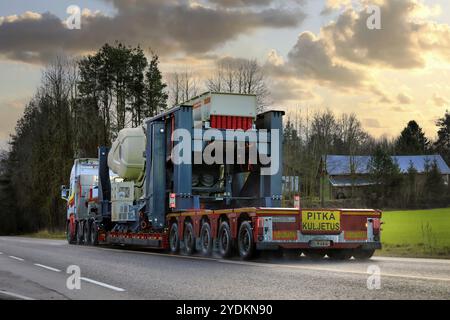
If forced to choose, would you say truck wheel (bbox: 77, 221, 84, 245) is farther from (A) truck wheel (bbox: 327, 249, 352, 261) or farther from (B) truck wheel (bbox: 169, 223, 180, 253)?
(A) truck wheel (bbox: 327, 249, 352, 261)

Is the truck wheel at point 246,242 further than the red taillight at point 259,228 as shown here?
Yes

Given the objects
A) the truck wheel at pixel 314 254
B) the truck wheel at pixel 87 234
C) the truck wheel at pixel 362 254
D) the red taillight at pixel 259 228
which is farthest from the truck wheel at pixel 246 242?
the truck wheel at pixel 87 234

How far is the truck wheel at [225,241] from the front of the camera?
1741 cm

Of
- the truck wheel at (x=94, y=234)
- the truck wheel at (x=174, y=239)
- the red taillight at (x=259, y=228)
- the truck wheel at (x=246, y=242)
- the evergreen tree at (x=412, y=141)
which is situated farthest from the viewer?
the evergreen tree at (x=412, y=141)

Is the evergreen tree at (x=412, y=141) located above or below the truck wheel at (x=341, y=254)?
above

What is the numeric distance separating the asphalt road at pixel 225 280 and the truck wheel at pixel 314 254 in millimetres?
829

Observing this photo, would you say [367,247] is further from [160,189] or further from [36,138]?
[36,138]

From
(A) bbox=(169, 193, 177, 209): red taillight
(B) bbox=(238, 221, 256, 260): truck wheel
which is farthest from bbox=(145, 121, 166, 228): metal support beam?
(B) bbox=(238, 221, 256, 260): truck wheel

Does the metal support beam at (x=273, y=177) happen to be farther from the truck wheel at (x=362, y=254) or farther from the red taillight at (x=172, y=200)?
the truck wheel at (x=362, y=254)

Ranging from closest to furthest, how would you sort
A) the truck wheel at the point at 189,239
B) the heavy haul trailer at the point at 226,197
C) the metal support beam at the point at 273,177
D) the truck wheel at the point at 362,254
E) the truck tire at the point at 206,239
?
the heavy haul trailer at the point at 226,197 < the truck wheel at the point at 362,254 < the truck tire at the point at 206,239 < the truck wheel at the point at 189,239 < the metal support beam at the point at 273,177

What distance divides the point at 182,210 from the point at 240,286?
913 cm

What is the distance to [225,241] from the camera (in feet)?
58.1

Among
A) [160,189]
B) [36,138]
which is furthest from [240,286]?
[36,138]

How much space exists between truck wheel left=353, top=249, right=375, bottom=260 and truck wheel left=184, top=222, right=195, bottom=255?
4421 millimetres
